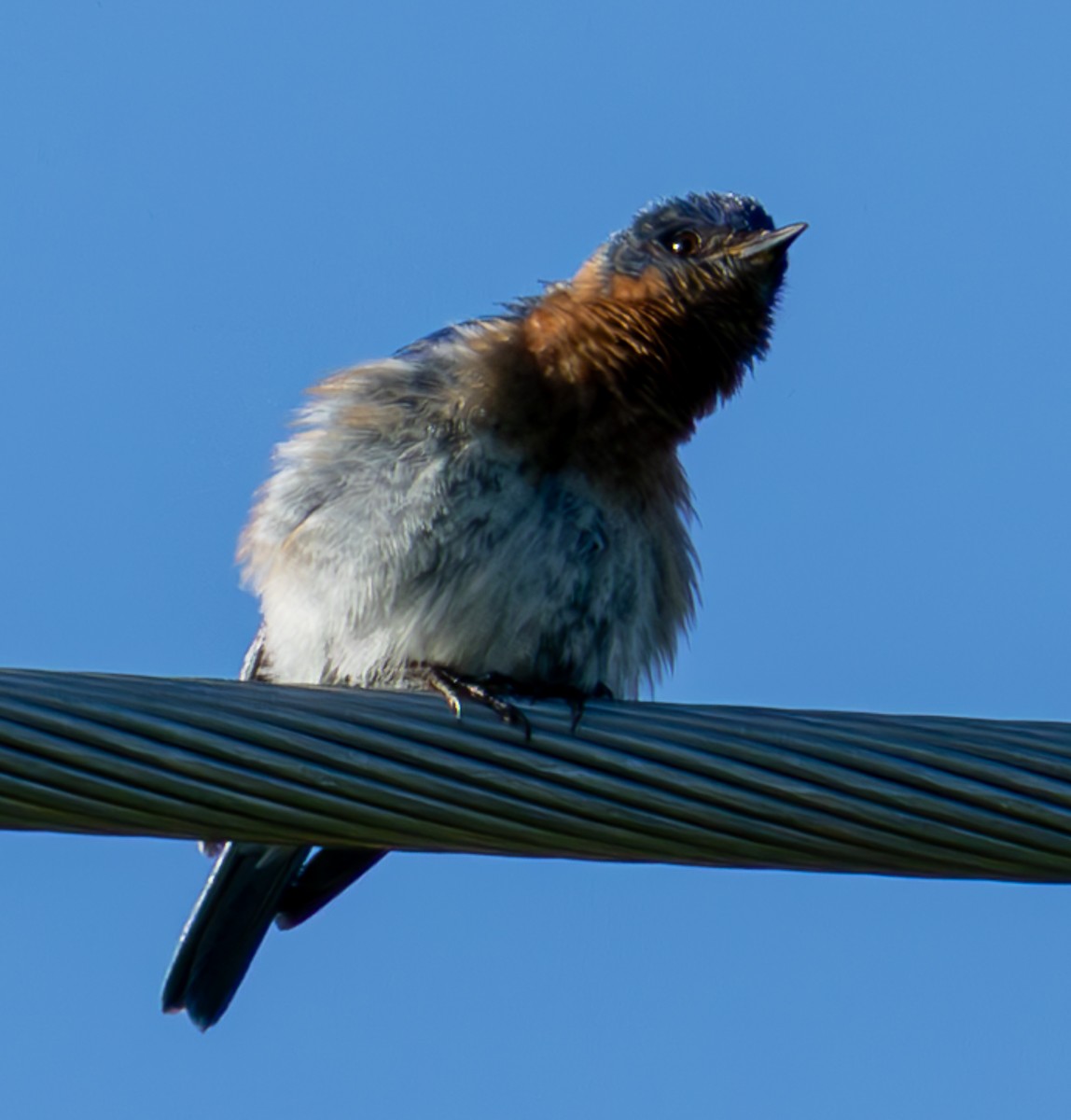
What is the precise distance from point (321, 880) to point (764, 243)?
271cm

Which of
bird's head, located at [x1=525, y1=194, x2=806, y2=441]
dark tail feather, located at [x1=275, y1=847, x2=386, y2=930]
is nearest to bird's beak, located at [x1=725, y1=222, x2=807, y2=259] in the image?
bird's head, located at [x1=525, y1=194, x2=806, y2=441]

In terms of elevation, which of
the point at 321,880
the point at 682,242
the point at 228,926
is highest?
the point at 682,242

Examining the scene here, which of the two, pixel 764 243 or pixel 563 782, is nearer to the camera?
pixel 563 782

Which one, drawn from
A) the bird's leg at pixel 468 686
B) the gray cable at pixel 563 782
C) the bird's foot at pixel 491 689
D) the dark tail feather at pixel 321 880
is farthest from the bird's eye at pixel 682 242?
the gray cable at pixel 563 782

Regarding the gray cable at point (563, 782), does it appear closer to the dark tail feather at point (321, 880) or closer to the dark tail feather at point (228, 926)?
the dark tail feather at point (321, 880)

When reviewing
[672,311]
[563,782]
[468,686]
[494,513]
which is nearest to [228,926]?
[468,686]

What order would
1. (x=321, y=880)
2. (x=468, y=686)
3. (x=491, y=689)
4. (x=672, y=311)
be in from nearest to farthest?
(x=491, y=689) → (x=468, y=686) → (x=321, y=880) → (x=672, y=311)

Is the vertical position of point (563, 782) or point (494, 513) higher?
point (494, 513)

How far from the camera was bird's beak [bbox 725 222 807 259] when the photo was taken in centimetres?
687

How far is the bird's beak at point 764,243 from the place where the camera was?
6871 millimetres

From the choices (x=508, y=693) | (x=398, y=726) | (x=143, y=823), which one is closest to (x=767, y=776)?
(x=398, y=726)

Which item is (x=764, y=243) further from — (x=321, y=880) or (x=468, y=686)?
(x=321, y=880)

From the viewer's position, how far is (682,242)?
7012mm

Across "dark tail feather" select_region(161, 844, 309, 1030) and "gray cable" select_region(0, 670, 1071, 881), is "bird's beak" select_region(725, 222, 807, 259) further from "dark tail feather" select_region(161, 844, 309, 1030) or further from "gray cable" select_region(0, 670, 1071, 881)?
"gray cable" select_region(0, 670, 1071, 881)
